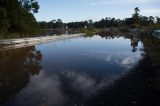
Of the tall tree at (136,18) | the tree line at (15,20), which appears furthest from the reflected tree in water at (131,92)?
the tall tree at (136,18)

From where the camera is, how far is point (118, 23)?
157 metres

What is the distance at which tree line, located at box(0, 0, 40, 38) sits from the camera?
46.8m

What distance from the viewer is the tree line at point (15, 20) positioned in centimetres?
4681

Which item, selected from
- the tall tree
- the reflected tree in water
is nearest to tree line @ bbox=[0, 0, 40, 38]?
the reflected tree in water

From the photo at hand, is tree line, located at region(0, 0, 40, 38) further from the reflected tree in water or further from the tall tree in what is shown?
the tall tree

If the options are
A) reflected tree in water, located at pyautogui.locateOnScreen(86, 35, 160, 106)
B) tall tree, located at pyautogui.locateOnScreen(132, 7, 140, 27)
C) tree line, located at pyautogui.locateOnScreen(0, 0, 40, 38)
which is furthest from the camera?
tall tree, located at pyautogui.locateOnScreen(132, 7, 140, 27)

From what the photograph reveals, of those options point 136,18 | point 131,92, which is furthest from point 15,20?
point 136,18

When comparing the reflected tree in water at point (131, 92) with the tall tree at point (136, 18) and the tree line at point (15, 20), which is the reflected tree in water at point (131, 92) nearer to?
the tree line at point (15, 20)

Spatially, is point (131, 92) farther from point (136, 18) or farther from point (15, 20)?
point (136, 18)

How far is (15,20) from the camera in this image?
53062 millimetres

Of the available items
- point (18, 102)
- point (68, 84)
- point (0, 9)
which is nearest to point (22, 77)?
point (68, 84)

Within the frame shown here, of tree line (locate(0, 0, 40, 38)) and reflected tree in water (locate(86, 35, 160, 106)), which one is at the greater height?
tree line (locate(0, 0, 40, 38))

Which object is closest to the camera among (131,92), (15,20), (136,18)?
(131,92)

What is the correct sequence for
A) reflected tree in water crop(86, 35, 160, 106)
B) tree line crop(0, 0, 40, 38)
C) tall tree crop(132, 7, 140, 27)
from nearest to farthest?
reflected tree in water crop(86, 35, 160, 106) → tree line crop(0, 0, 40, 38) → tall tree crop(132, 7, 140, 27)
